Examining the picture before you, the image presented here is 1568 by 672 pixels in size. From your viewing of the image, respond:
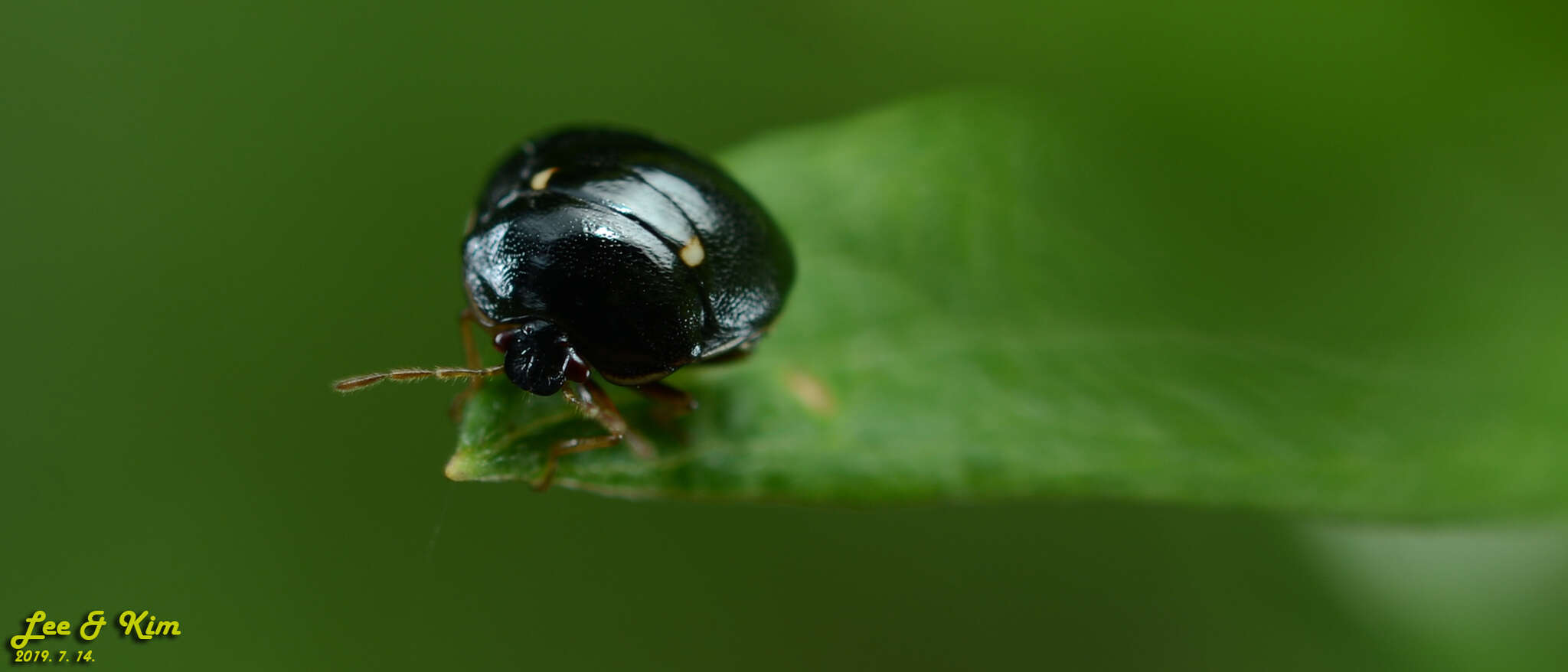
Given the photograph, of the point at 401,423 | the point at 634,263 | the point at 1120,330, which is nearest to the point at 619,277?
the point at 634,263

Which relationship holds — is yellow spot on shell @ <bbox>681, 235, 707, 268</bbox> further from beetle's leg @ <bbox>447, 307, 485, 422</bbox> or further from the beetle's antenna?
beetle's leg @ <bbox>447, 307, 485, 422</bbox>

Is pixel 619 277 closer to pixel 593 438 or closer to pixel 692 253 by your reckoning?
pixel 692 253

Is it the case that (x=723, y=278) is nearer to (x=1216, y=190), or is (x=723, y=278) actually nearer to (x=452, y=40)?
(x=1216, y=190)

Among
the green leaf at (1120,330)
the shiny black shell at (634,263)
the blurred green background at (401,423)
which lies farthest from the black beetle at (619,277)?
the blurred green background at (401,423)

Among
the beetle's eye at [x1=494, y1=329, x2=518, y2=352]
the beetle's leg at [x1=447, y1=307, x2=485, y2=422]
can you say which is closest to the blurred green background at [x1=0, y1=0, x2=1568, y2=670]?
the beetle's leg at [x1=447, y1=307, x2=485, y2=422]

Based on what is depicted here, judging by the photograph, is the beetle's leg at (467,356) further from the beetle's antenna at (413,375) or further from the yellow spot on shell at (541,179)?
the yellow spot on shell at (541,179)
